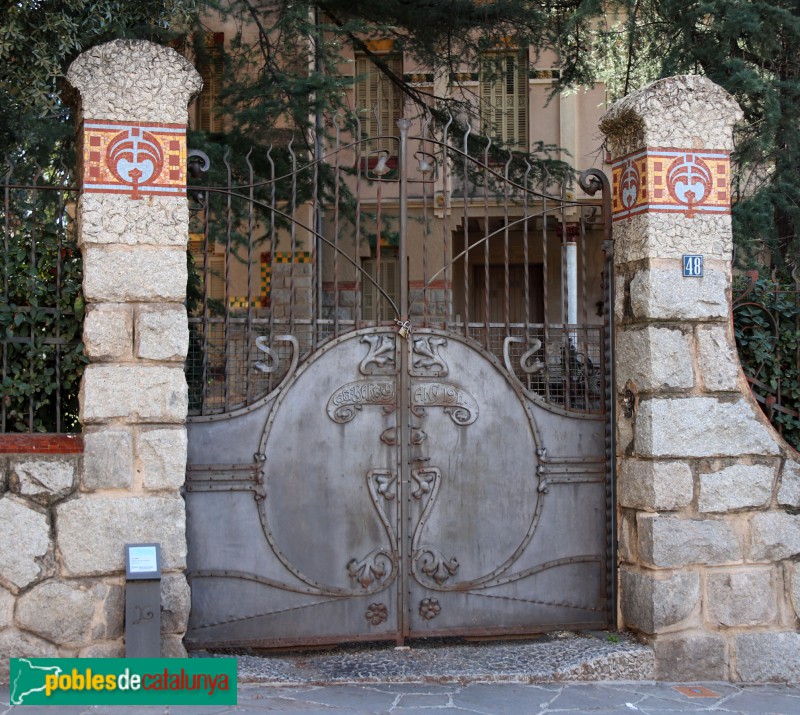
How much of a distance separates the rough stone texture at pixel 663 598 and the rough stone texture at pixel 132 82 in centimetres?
347

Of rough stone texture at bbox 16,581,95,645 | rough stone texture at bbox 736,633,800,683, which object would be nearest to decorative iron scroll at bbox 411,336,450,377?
rough stone texture at bbox 16,581,95,645

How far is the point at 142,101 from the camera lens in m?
4.98

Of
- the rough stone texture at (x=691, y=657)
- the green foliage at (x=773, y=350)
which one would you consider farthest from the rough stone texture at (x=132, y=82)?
the rough stone texture at (x=691, y=657)

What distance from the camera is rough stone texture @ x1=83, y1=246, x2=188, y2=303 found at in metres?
4.87

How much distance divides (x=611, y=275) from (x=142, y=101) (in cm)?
277

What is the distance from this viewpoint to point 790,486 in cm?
553

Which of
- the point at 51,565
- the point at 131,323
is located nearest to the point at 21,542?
the point at 51,565

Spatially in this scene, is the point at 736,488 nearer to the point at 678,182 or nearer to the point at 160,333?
the point at 678,182

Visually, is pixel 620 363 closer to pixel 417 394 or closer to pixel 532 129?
pixel 417 394

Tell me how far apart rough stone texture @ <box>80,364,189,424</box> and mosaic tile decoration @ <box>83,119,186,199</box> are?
879mm

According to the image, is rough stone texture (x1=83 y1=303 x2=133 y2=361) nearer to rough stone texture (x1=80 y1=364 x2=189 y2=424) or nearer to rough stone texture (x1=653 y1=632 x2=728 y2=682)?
rough stone texture (x1=80 y1=364 x2=189 y2=424)

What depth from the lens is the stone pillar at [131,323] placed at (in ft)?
15.8

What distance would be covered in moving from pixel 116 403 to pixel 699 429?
10.2 feet

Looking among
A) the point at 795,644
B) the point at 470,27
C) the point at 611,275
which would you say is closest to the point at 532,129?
the point at 470,27
